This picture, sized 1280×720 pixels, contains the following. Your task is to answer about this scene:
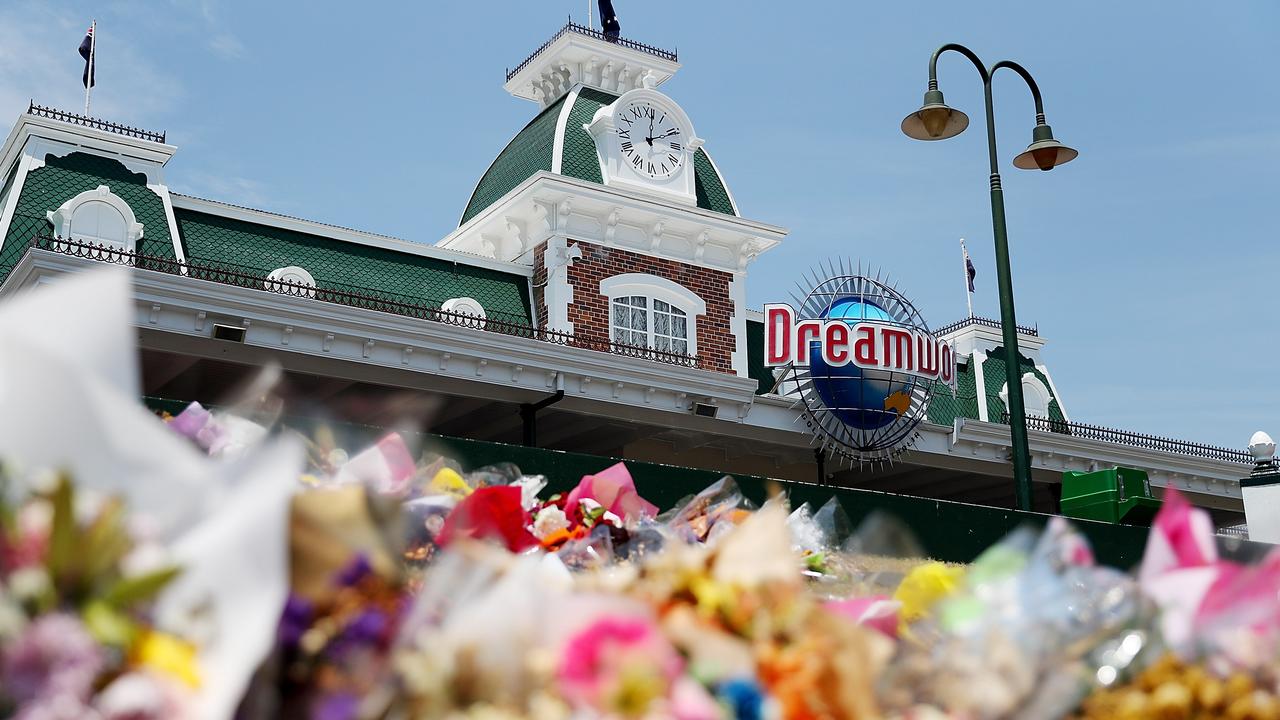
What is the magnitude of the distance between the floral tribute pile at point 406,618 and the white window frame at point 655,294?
2169 cm

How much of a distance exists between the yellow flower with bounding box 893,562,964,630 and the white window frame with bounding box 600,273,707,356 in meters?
21.0

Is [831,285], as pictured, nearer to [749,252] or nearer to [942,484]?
[749,252]

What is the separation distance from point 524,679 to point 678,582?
47cm

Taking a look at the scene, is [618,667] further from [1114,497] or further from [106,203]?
[106,203]

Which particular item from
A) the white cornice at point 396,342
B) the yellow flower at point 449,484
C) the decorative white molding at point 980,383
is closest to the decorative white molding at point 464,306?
the white cornice at point 396,342

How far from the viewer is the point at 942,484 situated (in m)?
27.1

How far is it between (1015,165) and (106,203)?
13.8 meters

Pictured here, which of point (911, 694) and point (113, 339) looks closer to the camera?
point (113, 339)

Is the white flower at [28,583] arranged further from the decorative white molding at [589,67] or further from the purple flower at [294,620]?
the decorative white molding at [589,67]

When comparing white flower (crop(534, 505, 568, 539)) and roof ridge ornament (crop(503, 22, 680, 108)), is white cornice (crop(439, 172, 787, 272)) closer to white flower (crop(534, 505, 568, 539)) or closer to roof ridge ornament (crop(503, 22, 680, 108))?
roof ridge ornament (crop(503, 22, 680, 108))

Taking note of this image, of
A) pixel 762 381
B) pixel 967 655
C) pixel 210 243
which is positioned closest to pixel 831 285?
pixel 762 381

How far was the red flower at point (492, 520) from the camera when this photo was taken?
3.77m

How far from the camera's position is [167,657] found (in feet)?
5.87

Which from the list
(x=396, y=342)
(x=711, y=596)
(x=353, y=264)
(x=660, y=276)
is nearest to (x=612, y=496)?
(x=711, y=596)
